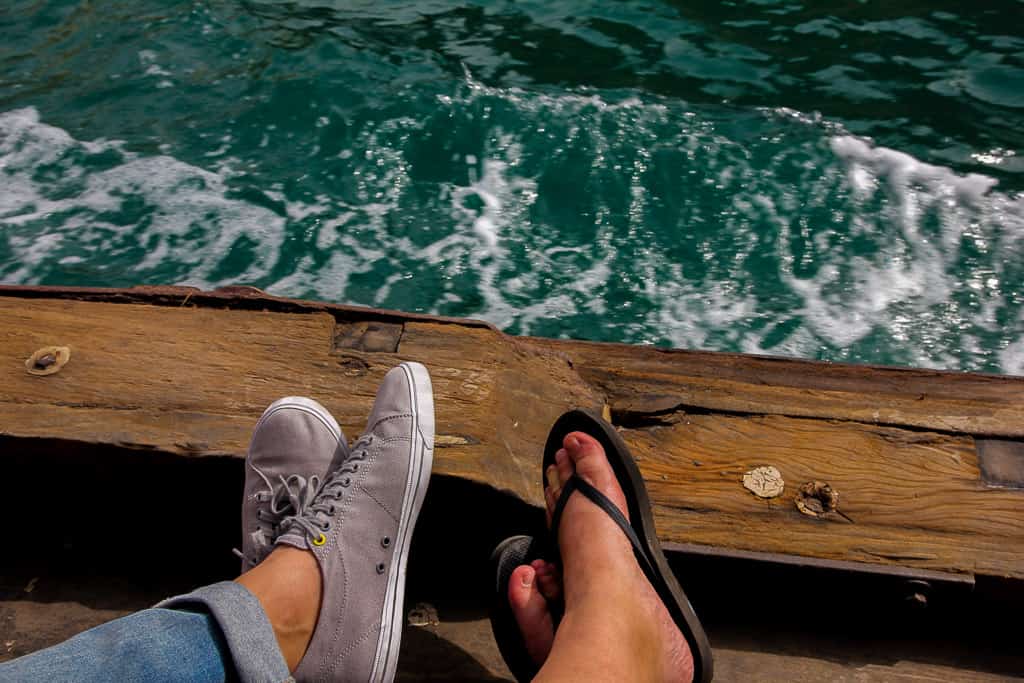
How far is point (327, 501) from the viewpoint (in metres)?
1.81

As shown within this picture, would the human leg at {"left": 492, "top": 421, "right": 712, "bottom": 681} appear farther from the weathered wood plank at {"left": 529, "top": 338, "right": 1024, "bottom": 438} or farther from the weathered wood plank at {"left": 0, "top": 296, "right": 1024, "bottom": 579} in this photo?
the weathered wood plank at {"left": 529, "top": 338, "right": 1024, "bottom": 438}

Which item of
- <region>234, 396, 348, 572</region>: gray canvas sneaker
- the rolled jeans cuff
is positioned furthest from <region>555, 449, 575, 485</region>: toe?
the rolled jeans cuff

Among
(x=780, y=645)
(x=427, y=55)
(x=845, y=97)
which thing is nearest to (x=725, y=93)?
(x=845, y=97)

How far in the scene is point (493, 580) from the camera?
168 centimetres

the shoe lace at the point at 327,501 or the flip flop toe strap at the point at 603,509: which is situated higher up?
the flip flop toe strap at the point at 603,509

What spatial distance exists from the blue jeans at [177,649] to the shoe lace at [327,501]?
10.2 inches

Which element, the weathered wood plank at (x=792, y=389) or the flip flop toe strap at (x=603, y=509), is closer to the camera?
the flip flop toe strap at (x=603, y=509)

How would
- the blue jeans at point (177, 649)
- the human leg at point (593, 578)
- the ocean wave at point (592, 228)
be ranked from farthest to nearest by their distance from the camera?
the ocean wave at point (592, 228)
the human leg at point (593, 578)
the blue jeans at point (177, 649)

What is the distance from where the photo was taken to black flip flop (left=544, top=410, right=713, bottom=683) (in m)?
1.52

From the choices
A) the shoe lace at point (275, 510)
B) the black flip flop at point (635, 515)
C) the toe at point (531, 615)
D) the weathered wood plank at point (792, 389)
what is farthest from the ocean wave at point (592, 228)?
the toe at point (531, 615)

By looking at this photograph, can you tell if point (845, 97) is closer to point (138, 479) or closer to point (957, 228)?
point (957, 228)

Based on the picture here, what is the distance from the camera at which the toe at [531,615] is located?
1.59m

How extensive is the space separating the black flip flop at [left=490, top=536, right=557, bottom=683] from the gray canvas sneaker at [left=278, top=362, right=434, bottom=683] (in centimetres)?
19

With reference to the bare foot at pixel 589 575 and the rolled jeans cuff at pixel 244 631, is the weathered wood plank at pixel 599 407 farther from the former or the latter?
the rolled jeans cuff at pixel 244 631
